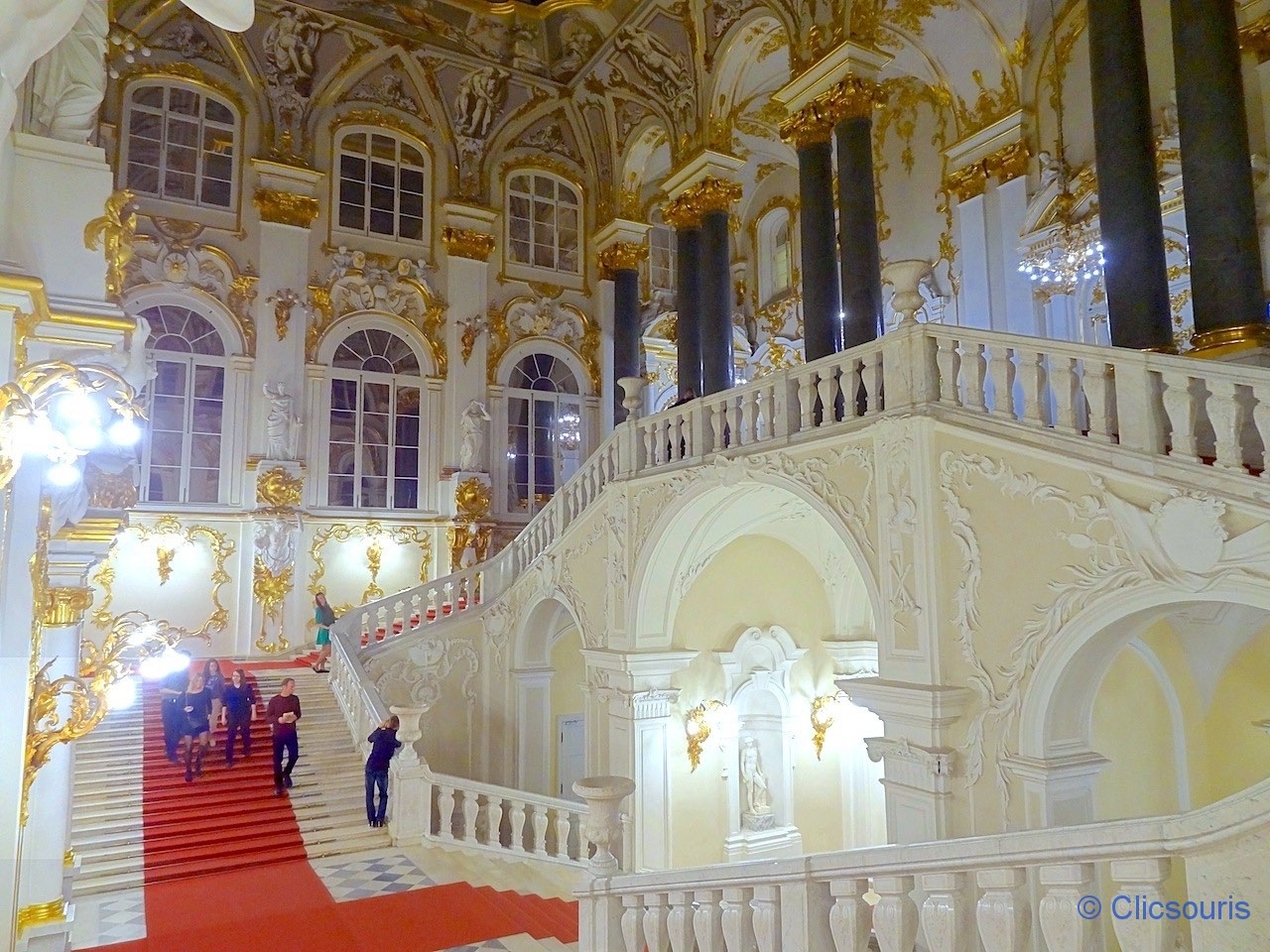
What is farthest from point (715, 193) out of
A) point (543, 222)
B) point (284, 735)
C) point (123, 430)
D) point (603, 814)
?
point (123, 430)

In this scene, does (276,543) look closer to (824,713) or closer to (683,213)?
(683,213)

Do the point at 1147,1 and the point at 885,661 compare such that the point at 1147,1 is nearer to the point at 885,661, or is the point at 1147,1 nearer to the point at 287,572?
the point at 885,661

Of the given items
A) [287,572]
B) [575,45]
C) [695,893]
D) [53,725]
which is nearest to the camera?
[53,725]

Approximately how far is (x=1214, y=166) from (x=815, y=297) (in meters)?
4.43

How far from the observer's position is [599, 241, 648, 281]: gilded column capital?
1672 centimetres

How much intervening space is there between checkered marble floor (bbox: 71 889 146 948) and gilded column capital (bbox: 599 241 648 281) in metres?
12.6

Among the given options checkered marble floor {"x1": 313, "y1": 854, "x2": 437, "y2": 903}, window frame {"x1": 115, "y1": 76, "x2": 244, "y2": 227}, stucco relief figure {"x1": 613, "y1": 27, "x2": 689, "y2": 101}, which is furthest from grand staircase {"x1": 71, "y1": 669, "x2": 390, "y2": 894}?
stucco relief figure {"x1": 613, "y1": 27, "x2": 689, "y2": 101}

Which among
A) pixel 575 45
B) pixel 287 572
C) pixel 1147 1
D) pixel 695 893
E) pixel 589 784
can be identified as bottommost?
pixel 695 893

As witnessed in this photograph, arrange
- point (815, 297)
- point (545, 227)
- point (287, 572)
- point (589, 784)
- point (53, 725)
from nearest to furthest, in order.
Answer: point (53, 725) < point (589, 784) < point (815, 297) < point (287, 572) < point (545, 227)

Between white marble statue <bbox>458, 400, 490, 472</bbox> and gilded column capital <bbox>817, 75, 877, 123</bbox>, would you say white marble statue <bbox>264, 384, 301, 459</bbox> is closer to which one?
white marble statue <bbox>458, 400, 490, 472</bbox>

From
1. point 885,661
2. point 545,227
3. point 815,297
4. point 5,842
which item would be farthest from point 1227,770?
point 545,227

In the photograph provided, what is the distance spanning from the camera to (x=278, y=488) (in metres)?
14.0

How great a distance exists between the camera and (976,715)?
5.93 meters

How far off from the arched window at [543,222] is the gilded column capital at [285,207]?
3.74 metres
